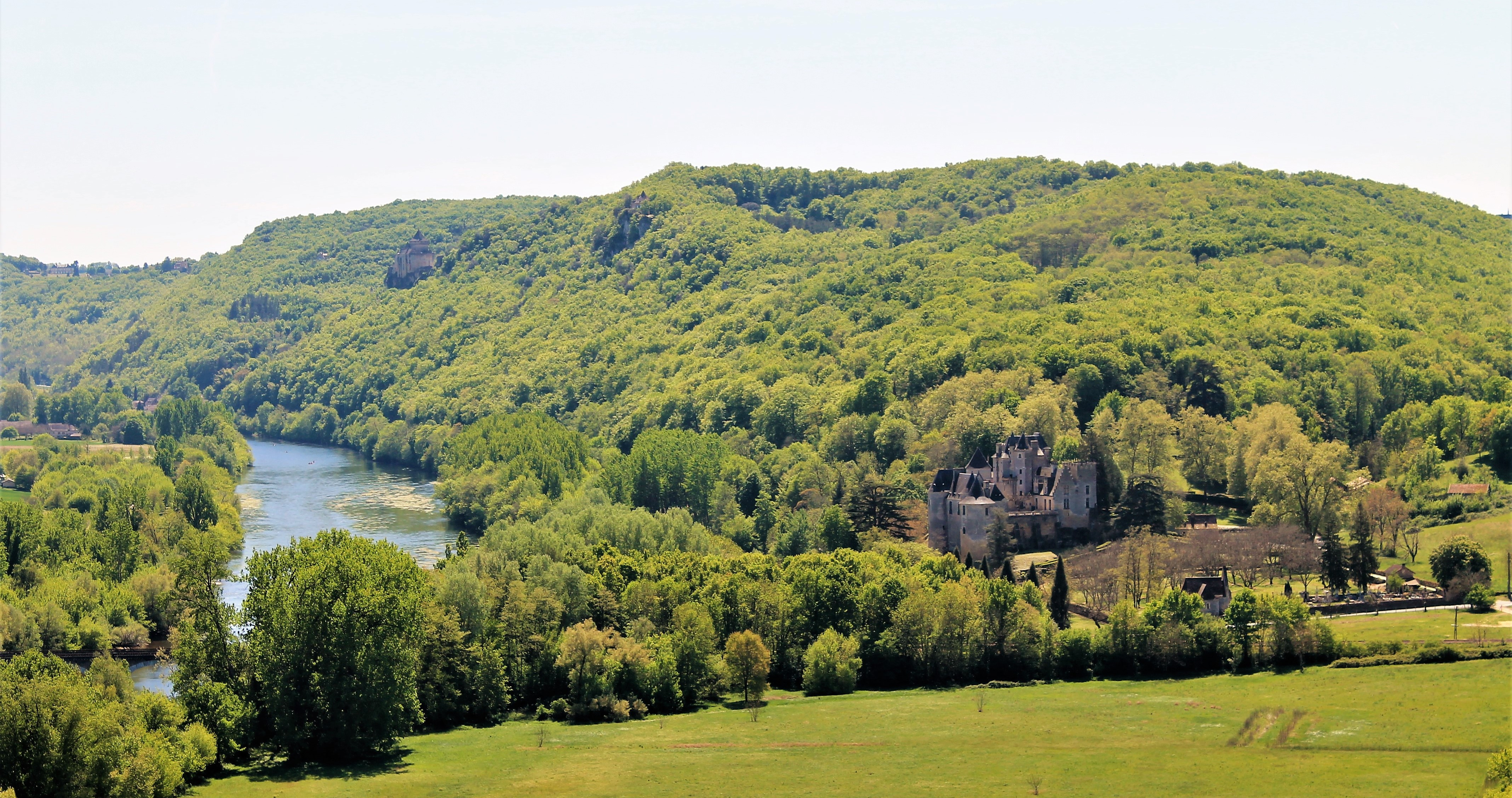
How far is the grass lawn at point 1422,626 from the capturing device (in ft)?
274

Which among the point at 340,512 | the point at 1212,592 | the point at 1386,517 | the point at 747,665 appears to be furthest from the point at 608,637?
the point at 340,512

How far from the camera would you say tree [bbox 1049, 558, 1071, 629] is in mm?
93438

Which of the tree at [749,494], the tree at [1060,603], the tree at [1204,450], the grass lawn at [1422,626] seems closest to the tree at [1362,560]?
the grass lawn at [1422,626]

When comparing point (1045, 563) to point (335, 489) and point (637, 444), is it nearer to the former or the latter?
point (637, 444)

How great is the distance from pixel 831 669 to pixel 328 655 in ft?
88.8

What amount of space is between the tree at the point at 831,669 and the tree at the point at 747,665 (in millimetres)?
2341

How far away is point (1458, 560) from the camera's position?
94.1m

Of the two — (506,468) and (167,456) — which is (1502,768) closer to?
(506,468)

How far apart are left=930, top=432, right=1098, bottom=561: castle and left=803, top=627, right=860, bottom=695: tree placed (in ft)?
77.6

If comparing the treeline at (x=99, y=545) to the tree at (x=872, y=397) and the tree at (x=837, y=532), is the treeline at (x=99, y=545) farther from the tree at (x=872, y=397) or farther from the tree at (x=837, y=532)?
the tree at (x=872, y=397)

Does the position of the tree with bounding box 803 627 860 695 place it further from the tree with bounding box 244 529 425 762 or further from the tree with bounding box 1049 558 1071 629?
the tree with bounding box 244 529 425 762

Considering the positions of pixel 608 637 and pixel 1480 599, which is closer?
pixel 608 637

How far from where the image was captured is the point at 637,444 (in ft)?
531

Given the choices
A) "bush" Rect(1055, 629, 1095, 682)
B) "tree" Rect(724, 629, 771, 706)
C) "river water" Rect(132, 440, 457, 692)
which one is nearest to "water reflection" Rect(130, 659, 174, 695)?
"river water" Rect(132, 440, 457, 692)
